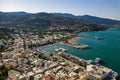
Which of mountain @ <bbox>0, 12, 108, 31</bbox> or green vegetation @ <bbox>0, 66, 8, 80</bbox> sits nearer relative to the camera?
green vegetation @ <bbox>0, 66, 8, 80</bbox>

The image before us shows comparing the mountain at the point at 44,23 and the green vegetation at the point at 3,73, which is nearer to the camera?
the green vegetation at the point at 3,73

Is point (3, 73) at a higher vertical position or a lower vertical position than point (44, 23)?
higher

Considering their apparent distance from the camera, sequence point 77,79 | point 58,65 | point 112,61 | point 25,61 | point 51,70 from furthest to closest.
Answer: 1. point 112,61
2. point 25,61
3. point 58,65
4. point 51,70
5. point 77,79

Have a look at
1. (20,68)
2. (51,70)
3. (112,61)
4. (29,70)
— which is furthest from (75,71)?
(112,61)

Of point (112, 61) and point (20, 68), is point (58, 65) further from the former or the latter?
point (112, 61)

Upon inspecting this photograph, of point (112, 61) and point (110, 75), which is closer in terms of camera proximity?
point (110, 75)

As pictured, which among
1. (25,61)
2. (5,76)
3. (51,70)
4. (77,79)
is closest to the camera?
(77,79)

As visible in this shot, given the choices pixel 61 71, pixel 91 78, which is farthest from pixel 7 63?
pixel 91 78

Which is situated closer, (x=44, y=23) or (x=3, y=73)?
(x=3, y=73)

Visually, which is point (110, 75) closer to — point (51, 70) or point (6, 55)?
point (51, 70)
